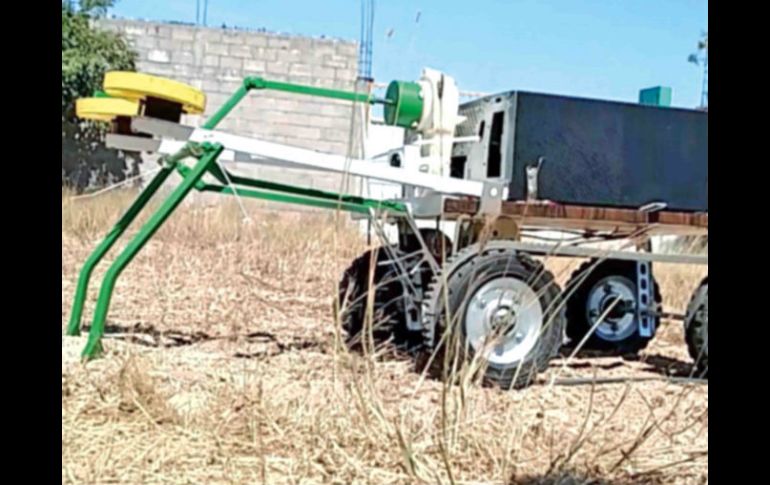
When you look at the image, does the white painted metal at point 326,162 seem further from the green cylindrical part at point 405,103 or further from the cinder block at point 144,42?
the cinder block at point 144,42

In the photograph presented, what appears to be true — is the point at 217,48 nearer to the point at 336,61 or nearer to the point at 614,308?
the point at 336,61

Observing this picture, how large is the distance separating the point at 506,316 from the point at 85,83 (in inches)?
336

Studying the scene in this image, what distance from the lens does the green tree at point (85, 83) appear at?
10.5m

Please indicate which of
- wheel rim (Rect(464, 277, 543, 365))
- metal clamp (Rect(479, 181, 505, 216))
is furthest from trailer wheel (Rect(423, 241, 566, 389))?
metal clamp (Rect(479, 181, 505, 216))

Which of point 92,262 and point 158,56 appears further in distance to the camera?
point 158,56

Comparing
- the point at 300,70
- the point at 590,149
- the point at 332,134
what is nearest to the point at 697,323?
the point at 590,149

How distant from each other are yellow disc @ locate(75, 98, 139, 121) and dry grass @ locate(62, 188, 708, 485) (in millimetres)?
1057

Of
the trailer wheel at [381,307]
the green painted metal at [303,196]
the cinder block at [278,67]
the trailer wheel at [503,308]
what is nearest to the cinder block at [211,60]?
the cinder block at [278,67]

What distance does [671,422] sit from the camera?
3262mm

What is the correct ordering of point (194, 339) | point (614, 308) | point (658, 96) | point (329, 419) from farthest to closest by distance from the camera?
point (614, 308) → point (658, 96) → point (194, 339) → point (329, 419)

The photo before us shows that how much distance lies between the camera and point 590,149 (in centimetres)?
430

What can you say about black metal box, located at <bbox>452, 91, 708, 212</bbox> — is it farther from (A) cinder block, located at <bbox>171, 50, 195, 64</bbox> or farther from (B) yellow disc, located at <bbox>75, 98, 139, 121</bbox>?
(A) cinder block, located at <bbox>171, 50, 195, 64</bbox>
